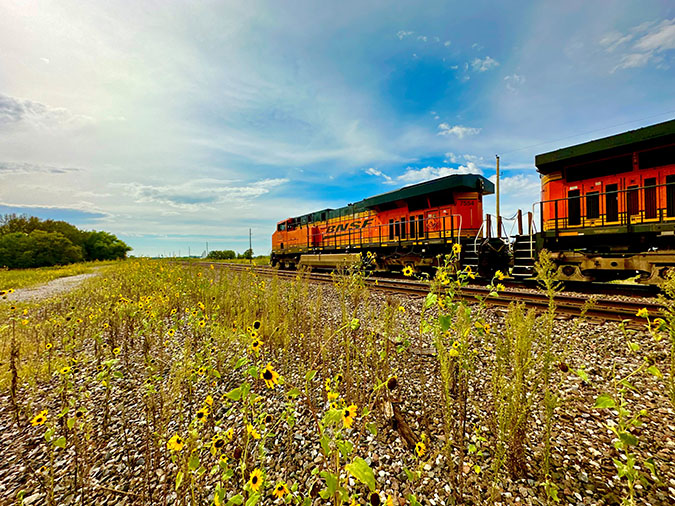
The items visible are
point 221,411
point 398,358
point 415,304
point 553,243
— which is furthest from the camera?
point 553,243

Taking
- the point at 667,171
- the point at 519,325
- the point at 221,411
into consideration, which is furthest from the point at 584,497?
the point at 667,171

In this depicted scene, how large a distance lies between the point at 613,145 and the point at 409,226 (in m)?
6.44

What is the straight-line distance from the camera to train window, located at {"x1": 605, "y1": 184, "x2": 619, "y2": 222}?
7273 mm

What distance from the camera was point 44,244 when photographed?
116 feet

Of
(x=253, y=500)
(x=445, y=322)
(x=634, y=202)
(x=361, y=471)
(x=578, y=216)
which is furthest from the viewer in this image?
(x=578, y=216)

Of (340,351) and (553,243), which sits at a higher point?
(553,243)

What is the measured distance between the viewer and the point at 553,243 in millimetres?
7844

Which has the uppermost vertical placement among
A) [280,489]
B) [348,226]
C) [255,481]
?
[348,226]

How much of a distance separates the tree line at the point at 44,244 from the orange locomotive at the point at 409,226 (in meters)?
38.5

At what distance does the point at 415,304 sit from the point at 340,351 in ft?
10.6

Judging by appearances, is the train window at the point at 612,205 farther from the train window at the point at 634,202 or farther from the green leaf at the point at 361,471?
the green leaf at the point at 361,471

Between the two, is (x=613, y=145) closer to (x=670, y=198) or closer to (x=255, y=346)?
(x=670, y=198)

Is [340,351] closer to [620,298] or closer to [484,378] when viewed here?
[484,378]

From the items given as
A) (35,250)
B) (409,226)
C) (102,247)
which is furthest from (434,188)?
(102,247)
